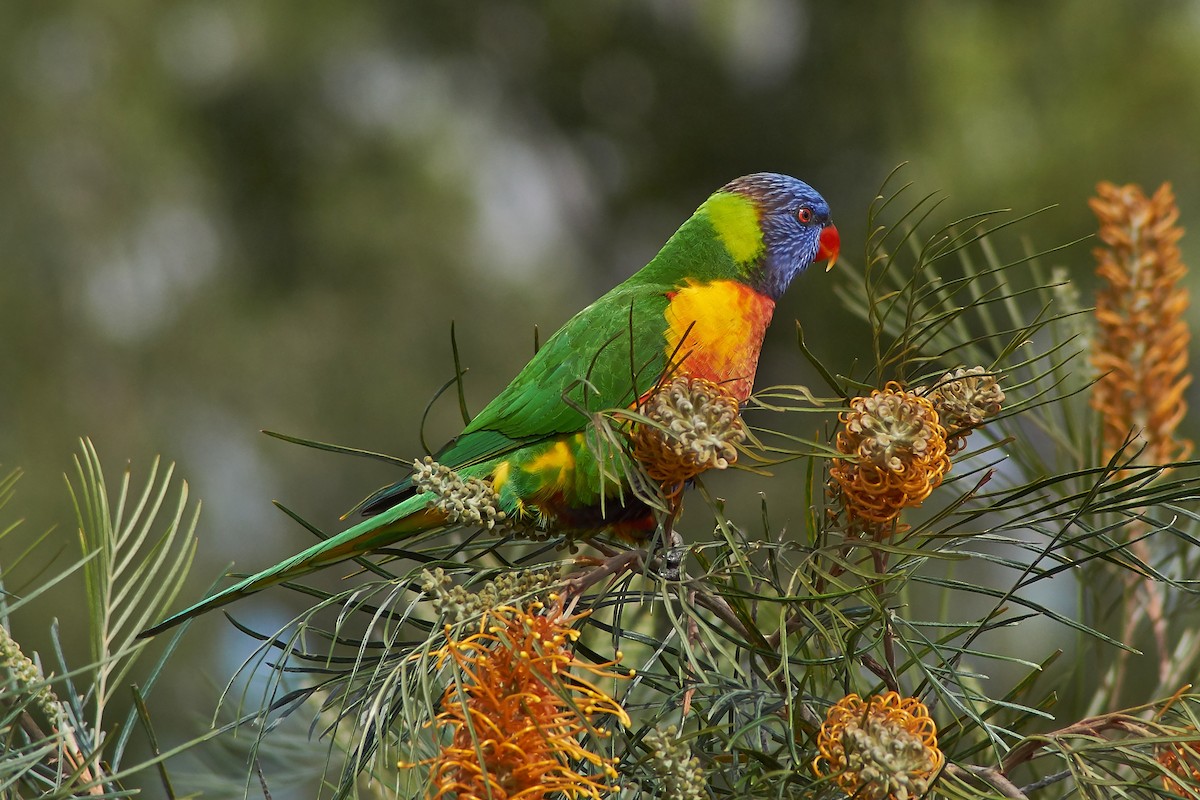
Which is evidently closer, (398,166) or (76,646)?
(76,646)

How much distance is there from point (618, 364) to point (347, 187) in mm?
2822

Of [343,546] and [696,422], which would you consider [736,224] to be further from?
[696,422]

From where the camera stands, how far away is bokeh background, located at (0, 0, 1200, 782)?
10.8ft

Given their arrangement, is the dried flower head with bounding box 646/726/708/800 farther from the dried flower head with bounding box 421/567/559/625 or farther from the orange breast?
the orange breast

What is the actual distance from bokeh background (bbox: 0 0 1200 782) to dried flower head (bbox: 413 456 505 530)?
2.54 m

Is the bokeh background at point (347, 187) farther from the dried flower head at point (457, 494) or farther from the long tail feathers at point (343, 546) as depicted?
the dried flower head at point (457, 494)

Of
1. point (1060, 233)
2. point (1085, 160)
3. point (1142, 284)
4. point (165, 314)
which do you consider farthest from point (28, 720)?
point (165, 314)

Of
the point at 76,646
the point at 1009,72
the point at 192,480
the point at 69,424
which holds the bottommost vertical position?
the point at 76,646

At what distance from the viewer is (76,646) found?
305cm

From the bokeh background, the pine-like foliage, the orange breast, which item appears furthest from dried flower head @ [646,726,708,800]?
the bokeh background

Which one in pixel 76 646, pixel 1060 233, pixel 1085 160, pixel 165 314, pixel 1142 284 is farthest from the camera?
pixel 165 314

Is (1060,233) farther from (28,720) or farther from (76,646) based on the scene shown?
(76,646)

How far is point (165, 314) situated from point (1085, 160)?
9.73ft

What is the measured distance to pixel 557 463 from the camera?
1095 mm
